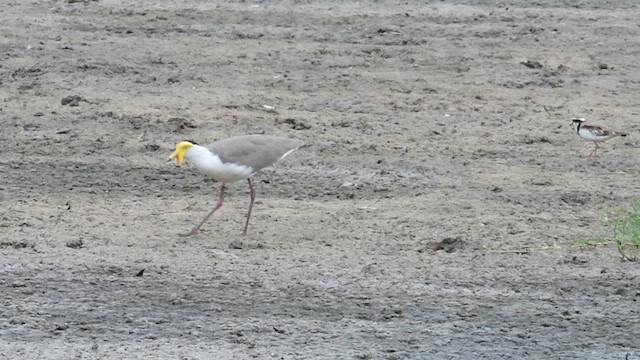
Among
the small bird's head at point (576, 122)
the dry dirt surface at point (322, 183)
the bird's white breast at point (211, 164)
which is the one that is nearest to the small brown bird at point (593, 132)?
the small bird's head at point (576, 122)

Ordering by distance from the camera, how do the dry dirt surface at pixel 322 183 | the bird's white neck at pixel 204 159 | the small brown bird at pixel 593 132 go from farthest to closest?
the small brown bird at pixel 593 132, the bird's white neck at pixel 204 159, the dry dirt surface at pixel 322 183

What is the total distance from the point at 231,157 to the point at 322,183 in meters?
1.45

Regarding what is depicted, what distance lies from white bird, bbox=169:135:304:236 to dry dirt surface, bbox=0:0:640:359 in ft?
1.31

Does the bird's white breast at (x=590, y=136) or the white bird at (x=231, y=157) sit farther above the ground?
the white bird at (x=231, y=157)

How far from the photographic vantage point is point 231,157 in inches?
307

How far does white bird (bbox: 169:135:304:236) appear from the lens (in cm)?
778

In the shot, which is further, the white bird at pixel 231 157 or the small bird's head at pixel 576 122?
the small bird's head at pixel 576 122

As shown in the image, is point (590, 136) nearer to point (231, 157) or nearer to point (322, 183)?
point (322, 183)

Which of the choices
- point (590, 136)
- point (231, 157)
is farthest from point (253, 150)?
point (590, 136)

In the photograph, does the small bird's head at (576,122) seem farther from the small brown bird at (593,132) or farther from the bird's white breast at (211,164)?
the bird's white breast at (211,164)

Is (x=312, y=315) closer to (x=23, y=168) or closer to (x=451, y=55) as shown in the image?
(x=23, y=168)

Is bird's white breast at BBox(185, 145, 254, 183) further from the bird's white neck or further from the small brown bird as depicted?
the small brown bird

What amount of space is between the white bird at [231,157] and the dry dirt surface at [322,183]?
0.40 m

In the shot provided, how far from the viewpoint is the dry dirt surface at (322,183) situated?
6.48 metres
